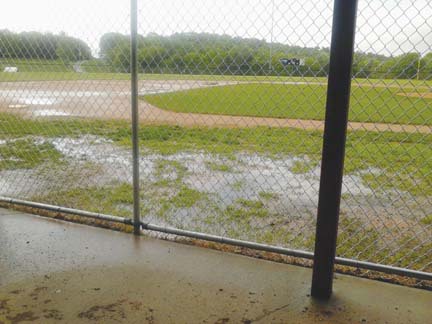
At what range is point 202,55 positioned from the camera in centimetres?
382

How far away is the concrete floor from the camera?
2.22m

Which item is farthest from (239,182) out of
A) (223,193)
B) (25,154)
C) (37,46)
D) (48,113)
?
→ (48,113)

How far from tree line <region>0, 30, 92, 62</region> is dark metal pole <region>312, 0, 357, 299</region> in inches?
111

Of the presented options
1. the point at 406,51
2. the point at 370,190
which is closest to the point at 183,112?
the point at 370,190

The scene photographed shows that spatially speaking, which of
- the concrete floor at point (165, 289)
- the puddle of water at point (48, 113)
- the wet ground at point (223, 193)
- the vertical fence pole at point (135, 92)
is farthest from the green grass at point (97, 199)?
the puddle of water at point (48, 113)

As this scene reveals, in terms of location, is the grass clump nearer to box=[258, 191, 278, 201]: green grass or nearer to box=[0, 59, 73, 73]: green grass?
box=[258, 191, 278, 201]: green grass

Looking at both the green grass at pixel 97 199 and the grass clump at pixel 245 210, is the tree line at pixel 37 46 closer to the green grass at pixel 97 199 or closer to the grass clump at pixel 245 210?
the green grass at pixel 97 199

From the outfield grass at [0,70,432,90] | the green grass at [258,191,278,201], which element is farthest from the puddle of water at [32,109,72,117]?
the green grass at [258,191,278,201]

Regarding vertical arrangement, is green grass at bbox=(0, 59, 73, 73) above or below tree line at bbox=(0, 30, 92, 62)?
below

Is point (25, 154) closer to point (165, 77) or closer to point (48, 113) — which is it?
point (165, 77)

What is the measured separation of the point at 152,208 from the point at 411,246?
234 cm

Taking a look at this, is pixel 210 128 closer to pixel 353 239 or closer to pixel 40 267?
pixel 353 239

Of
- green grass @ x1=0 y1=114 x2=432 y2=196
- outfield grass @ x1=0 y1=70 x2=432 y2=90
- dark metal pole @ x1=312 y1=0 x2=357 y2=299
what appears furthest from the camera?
green grass @ x1=0 y1=114 x2=432 y2=196

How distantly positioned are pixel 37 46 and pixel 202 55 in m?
1.84
